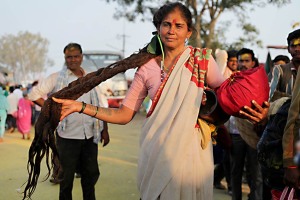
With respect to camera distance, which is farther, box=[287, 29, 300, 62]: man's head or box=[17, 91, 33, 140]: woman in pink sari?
box=[17, 91, 33, 140]: woman in pink sari

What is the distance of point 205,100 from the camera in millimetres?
2699

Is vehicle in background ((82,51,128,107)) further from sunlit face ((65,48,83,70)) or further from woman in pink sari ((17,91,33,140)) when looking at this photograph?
sunlit face ((65,48,83,70))

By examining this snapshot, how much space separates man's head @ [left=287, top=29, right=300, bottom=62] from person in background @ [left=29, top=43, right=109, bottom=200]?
7.66ft

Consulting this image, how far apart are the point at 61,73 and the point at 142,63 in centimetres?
234

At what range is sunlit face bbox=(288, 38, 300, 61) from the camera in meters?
3.36

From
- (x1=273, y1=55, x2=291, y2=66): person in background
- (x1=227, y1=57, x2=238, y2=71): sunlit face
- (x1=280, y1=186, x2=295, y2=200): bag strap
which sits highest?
(x1=273, y1=55, x2=291, y2=66): person in background

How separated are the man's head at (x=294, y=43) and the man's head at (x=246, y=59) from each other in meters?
1.90

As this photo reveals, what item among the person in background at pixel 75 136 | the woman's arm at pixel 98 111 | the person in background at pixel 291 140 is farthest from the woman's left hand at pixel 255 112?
the person in background at pixel 75 136

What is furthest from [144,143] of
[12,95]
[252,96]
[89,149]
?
[12,95]

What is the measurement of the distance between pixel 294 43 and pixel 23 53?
9954 cm

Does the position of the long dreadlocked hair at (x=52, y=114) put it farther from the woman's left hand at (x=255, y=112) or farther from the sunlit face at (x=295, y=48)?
the sunlit face at (x=295, y=48)

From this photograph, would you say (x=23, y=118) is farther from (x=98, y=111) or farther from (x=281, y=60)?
(x=98, y=111)

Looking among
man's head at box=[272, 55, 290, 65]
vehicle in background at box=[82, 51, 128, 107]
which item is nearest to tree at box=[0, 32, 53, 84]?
vehicle in background at box=[82, 51, 128, 107]

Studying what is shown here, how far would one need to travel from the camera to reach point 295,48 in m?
3.41
